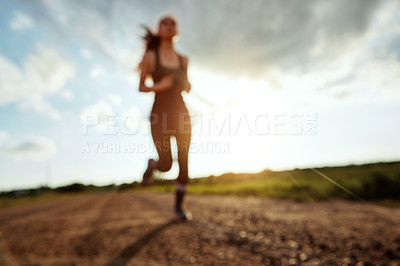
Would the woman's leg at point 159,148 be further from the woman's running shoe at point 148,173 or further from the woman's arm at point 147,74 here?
the woman's arm at point 147,74

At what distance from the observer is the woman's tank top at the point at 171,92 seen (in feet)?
7.66

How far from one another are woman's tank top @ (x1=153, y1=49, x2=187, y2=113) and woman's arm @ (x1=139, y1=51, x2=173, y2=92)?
0.16 feet

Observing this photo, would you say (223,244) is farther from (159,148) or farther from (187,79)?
(187,79)

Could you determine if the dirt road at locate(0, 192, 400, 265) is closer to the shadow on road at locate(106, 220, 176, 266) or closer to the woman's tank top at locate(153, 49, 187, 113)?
the shadow on road at locate(106, 220, 176, 266)

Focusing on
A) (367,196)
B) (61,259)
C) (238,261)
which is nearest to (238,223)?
(238,261)

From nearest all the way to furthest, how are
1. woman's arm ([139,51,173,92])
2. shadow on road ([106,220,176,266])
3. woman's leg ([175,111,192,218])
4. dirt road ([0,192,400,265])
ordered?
1. woman's arm ([139,51,173,92])
2. woman's leg ([175,111,192,218])
3. dirt road ([0,192,400,265])
4. shadow on road ([106,220,176,266])

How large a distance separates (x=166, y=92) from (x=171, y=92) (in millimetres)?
42

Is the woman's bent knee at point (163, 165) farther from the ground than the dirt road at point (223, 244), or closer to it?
farther from the ground

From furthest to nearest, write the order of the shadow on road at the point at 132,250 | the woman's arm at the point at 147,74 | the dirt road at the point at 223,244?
the shadow on road at the point at 132,250 < the dirt road at the point at 223,244 < the woman's arm at the point at 147,74

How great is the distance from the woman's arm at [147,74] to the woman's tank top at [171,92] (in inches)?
1.9

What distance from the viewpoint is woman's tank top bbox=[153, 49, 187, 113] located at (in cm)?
234

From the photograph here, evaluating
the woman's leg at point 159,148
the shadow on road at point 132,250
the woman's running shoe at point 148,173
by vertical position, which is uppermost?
the woman's leg at point 159,148

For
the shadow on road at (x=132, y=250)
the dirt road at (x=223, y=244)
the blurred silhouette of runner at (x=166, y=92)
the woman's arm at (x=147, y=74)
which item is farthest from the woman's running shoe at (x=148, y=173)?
the shadow on road at (x=132, y=250)

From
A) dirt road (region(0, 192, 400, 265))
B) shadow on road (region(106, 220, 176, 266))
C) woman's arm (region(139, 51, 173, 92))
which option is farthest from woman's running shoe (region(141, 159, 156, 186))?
shadow on road (region(106, 220, 176, 266))
